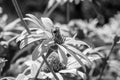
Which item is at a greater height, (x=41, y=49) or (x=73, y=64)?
(x=41, y=49)

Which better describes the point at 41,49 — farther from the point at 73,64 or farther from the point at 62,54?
the point at 73,64

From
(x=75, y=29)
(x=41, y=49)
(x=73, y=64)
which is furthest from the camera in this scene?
(x=75, y=29)

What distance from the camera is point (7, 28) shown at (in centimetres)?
228

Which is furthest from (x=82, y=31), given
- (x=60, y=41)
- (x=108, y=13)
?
(x=108, y=13)

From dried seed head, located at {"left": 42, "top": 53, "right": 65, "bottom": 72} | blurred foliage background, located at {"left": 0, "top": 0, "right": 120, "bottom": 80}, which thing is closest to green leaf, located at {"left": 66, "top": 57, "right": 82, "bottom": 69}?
dried seed head, located at {"left": 42, "top": 53, "right": 65, "bottom": 72}

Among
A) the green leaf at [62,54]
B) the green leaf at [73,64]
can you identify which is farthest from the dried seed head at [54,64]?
the green leaf at [62,54]

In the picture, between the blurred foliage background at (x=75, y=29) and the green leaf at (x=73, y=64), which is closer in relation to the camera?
the green leaf at (x=73, y=64)

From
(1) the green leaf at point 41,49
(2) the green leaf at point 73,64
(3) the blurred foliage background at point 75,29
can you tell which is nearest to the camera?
(1) the green leaf at point 41,49

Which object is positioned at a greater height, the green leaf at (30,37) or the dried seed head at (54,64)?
the green leaf at (30,37)

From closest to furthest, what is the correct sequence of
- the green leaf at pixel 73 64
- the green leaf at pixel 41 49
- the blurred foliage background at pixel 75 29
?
the green leaf at pixel 41 49 < the green leaf at pixel 73 64 < the blurred foliage background at pixel 75 29

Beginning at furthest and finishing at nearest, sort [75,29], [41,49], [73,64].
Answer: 1. [75,29]
2. [73,64]
3. [41,49]

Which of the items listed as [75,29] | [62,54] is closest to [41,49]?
[62,54]

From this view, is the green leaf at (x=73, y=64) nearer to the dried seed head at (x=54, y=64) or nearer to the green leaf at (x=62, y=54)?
the dried seed head at (x=54, y=64)

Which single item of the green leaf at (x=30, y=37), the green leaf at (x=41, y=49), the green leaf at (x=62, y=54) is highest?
the green leaf at (x=30, y=37)
